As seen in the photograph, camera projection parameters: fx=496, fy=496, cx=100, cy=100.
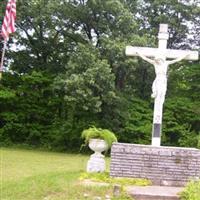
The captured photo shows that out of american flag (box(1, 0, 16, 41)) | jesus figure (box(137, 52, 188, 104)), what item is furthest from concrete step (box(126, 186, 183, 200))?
american flag (box(1, 0, 16, 41))

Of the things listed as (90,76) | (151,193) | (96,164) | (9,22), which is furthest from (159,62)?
(90,76)

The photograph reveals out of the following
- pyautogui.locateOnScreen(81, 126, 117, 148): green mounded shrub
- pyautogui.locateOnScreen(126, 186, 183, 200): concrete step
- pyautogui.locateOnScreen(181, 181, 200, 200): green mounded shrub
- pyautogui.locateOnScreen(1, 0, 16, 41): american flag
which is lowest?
pyautogui.locateOnScreen(126, 186, 183, 200): concrete step

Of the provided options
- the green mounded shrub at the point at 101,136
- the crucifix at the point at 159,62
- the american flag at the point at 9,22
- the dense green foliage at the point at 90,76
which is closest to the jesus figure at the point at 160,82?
the crucifix at the point at 159,62

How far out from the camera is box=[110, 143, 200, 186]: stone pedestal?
9.73m

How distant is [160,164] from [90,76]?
1390 centimetres

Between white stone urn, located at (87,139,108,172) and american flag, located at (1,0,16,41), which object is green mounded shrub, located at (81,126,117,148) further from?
american flag, located at (1,0,16,41)

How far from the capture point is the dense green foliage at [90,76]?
24438 mm

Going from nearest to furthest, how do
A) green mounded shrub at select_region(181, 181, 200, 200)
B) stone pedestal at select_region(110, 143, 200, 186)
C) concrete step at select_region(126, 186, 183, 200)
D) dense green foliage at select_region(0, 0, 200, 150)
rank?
green mounded shrub at select_region(181, 181, 200, 200) → concrete step at select_region(126, 186, 183, 200) → stone pedestal at select_region(110, 143, 200, 186) → dense green foliage at select_region(0, 0, 200, 150)

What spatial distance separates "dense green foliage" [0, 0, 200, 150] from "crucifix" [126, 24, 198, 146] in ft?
40.1

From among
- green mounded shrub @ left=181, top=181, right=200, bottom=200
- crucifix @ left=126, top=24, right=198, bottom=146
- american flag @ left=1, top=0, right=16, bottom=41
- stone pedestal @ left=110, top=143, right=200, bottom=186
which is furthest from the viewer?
american flag @ left=1, top=0, right=16, bottom=41

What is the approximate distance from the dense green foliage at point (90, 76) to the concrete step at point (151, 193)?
47.7 feet

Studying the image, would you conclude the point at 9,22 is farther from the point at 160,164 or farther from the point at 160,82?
the point at 160,164

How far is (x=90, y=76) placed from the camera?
23.3m

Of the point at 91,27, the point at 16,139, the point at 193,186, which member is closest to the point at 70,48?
the point at 91,27
